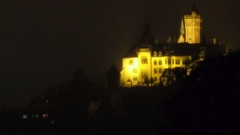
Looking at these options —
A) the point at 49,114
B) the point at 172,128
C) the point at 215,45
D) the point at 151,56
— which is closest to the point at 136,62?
the point at 151,56

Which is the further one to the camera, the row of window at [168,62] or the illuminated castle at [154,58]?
the row of window at [168,62]

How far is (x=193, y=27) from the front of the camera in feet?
443

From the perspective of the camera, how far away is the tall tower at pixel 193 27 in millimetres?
132375

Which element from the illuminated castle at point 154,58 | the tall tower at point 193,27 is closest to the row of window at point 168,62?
the illuminated castle at point 154,58

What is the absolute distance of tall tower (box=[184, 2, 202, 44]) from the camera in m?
132

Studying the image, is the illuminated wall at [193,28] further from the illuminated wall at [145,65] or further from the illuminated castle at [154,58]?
the illuminated wall at [145,65]

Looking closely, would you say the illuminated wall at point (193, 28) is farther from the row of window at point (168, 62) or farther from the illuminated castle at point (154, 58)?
the row of window at point (168, 62)

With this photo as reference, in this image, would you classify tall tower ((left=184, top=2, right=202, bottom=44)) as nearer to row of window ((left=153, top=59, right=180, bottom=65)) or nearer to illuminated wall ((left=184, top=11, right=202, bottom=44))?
illuminated wall ((left=184, top=11, right=202, bottom=44))

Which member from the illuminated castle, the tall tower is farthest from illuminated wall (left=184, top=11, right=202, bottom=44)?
the illuminated castle

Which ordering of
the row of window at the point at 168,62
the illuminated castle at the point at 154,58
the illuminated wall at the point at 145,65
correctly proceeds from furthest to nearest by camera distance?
the row of window at the point at 168,62
the illuminated wall at the point at 145,65
the illuminated castle at the point at 154,58

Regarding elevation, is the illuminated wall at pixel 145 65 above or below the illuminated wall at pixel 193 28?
below

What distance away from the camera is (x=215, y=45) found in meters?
130

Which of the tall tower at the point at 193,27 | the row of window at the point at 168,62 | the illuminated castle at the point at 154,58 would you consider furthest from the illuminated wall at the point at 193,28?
the row of window at the point at 168,62

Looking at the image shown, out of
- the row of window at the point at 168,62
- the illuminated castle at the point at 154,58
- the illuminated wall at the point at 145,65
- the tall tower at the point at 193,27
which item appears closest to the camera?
the illuminated castle at the point at 154,58
